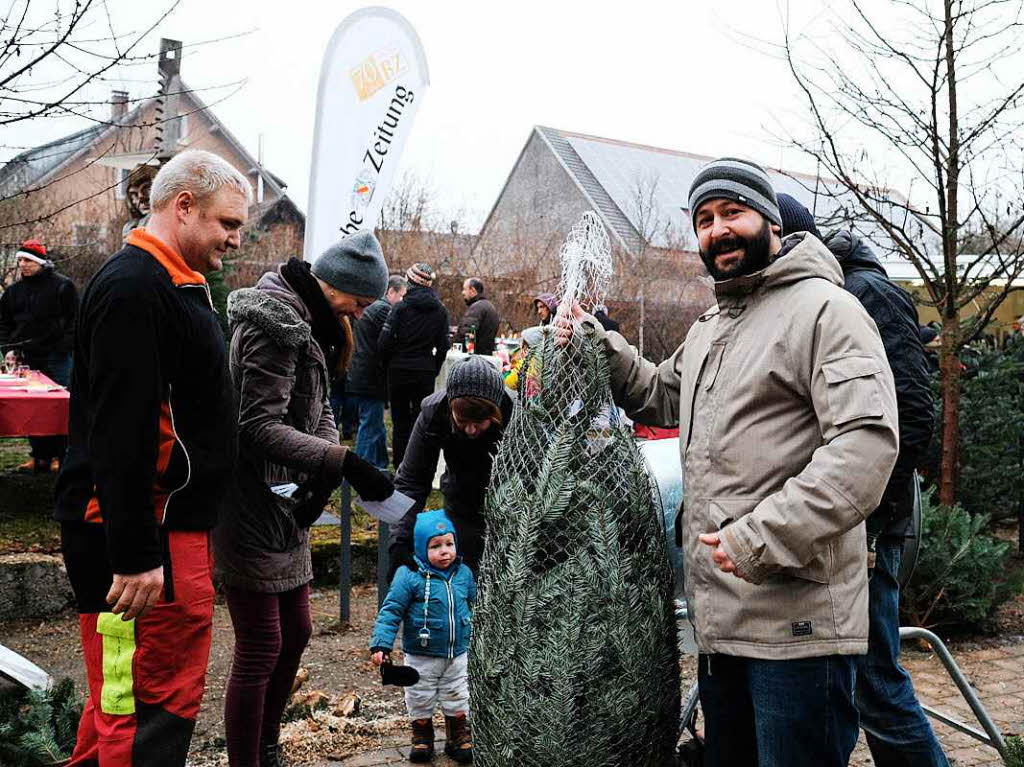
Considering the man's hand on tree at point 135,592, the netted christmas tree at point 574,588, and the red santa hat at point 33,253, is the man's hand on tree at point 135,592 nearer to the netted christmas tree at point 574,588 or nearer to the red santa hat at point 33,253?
the netted christmas tree at point 574,588

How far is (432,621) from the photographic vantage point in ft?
12.8

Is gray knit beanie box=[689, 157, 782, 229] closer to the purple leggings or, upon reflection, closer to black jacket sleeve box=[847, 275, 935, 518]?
black jacket sleeve box=[847, 275, 935, 518]

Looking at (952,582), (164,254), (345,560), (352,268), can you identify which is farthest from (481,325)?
(164,254)

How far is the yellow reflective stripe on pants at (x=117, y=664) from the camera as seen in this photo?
95.3 inches

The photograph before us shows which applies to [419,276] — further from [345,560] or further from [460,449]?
[460,449]

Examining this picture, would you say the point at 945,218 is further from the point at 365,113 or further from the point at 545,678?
the point at 545,678

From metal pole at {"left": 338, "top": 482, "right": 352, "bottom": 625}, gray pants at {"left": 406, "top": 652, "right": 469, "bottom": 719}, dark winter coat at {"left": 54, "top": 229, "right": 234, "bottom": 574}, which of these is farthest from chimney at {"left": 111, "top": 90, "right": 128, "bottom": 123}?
gray pants at {"left": 406, "top": 652, "right": 469, "bottom": 719}

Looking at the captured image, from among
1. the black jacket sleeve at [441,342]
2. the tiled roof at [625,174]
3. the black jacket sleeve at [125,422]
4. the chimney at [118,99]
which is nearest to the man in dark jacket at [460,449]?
the black jacket sleeve at [125,422]

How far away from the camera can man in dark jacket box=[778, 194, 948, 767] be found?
3.09m

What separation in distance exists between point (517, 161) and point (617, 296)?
58.4 ft

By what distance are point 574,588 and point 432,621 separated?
155 centimetres

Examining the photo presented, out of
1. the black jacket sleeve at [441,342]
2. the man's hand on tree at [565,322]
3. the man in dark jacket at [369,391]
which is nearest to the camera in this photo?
the man's hand on tree at [565,322]

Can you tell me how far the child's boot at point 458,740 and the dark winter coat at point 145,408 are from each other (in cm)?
181

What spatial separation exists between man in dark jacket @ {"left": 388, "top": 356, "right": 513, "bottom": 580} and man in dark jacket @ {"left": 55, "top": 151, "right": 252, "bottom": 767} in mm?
1137
